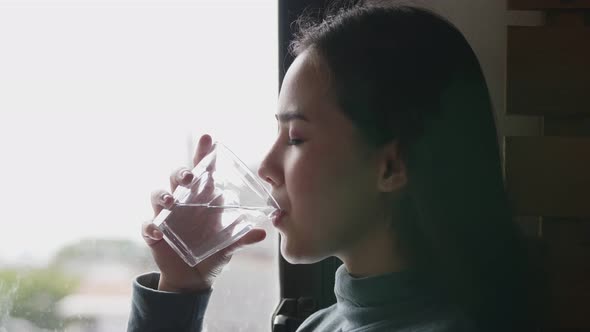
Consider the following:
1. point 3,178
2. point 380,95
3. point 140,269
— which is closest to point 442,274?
point 380,95

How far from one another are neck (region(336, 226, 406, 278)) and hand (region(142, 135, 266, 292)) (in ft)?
0.71

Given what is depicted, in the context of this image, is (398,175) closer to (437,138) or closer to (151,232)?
(437,138)

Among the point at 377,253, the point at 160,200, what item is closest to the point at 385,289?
the point at 377,253

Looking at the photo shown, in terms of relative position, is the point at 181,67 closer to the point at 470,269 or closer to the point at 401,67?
the point at 401,67

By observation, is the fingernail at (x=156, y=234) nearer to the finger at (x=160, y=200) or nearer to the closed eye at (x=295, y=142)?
the finger at (x=160, y=200)

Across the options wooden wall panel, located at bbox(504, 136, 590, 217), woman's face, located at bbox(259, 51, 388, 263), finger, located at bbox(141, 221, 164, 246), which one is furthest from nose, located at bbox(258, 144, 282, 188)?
wooden wall panel, located at bbox(504, 136, 590, 217)

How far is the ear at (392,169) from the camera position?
978mm

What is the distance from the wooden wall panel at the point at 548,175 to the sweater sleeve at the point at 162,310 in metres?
0.55

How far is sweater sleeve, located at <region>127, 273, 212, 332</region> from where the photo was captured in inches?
45.9

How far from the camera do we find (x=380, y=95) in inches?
38.4

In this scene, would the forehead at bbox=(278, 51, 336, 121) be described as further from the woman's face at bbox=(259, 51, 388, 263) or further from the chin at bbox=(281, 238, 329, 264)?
the chin at bbox=(281, 238, 329, 264)

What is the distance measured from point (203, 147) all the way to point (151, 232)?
161mm

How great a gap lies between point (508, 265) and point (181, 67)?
0.66m

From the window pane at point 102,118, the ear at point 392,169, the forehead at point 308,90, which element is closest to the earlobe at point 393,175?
the ear at point 392,169
